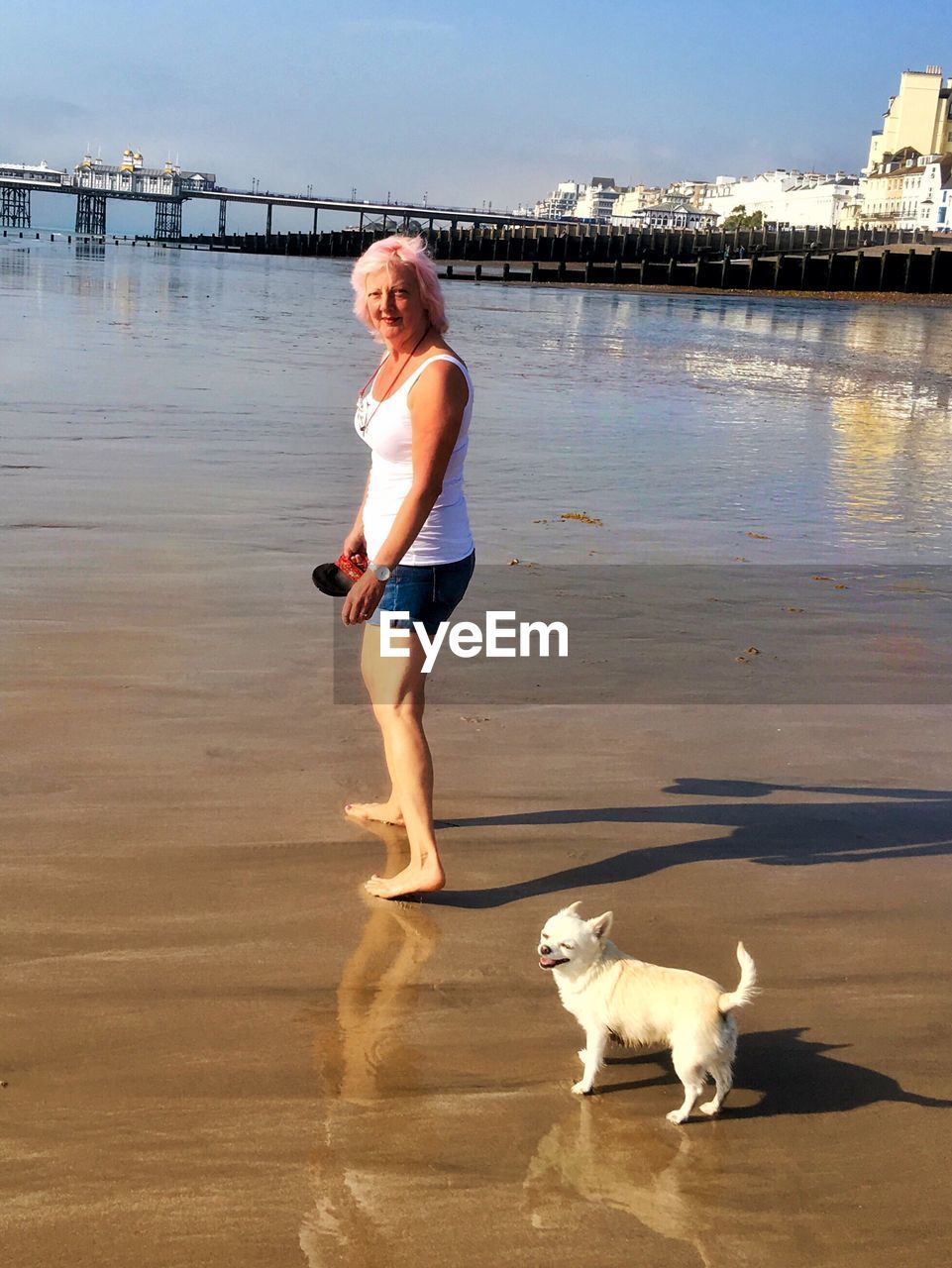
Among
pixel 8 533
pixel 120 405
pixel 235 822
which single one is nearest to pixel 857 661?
pixel 235 822

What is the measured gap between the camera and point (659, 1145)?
263 cm

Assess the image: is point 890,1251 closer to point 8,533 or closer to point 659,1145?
point 659,1145

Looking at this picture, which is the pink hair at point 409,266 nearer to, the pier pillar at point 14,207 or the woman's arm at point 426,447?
the woman's arm at point 426,447

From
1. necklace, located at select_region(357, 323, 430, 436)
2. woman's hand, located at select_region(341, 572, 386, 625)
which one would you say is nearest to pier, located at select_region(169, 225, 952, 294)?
necklace, located at select_region(357, 323, 430, 436)

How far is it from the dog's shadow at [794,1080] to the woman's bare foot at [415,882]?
77 centimetres

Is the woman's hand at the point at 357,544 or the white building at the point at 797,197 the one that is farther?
the white building at the point at 797,197

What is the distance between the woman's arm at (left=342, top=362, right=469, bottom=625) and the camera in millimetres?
3404

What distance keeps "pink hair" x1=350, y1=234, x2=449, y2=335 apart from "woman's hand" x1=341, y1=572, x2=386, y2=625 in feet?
2.16

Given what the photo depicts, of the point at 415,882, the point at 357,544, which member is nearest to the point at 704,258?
the point at 357,544

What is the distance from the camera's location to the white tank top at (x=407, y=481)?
11.5 feet

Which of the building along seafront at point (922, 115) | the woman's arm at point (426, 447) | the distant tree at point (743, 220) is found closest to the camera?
the woman's arm at point (426, 447)

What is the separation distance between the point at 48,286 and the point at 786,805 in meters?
31.3

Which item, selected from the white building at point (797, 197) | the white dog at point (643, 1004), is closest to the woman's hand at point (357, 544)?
the white dog at point (643, 1004)

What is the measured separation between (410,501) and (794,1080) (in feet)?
5.26
